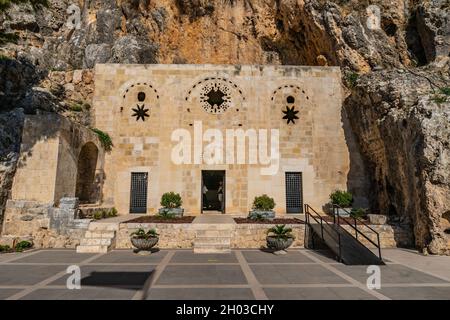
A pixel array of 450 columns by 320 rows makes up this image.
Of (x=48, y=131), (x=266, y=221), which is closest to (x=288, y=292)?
(x=266, y=221)

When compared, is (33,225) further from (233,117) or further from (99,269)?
(233,117)

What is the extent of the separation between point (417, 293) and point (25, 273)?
9.80 m

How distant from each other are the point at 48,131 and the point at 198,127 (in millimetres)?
7857

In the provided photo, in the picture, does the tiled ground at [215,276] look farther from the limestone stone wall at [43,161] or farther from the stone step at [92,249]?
the limestone stone wall at [43,161]

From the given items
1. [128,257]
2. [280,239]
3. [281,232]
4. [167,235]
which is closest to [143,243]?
[128,257]

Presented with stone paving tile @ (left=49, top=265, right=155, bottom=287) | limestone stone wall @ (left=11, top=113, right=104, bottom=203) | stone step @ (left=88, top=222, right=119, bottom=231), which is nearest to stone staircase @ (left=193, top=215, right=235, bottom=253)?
stone paving tile @ (left=49, top=265, right=155, bottom=287)

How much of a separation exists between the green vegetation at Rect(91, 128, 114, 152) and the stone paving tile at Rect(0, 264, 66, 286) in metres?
9.06

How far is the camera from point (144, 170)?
17203mm

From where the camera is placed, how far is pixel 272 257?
1032 cm

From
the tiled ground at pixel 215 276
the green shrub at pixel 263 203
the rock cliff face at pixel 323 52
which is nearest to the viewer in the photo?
the tiled ground at pixel 215 276

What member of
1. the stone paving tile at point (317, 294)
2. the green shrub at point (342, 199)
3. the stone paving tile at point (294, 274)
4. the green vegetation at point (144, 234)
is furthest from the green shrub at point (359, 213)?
the green vegetation at point (144, 234)

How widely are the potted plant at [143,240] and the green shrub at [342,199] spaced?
9.88 metres

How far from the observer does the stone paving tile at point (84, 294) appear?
19.6ft

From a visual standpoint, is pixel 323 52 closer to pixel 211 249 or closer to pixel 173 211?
pixel 173 211
